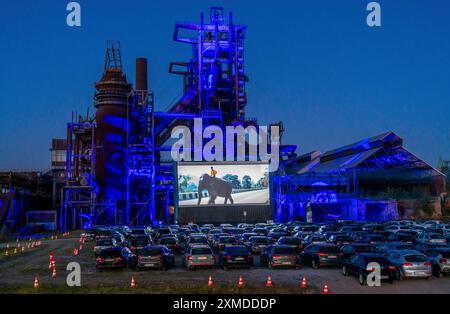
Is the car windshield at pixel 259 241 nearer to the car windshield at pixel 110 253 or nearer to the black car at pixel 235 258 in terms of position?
the black car at pixel 235 258

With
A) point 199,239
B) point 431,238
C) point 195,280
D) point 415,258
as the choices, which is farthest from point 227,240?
point 415,258

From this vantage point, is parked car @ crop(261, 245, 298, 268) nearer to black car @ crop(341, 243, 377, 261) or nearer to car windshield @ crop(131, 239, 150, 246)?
black car @ crop(341, 243, 377, 261)

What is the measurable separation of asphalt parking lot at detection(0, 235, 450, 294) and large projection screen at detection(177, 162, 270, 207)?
36.1 metres

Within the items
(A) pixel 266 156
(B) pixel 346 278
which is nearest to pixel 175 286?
(B) pixel 346 278

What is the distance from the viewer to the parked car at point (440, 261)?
24047 mm

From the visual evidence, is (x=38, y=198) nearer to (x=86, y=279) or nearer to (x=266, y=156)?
(x=266, y=156)

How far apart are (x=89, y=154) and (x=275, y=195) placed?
30.6 metres

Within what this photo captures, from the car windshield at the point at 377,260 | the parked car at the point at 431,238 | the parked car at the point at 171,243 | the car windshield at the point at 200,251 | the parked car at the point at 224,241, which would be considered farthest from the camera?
the parked car at the point at 171,243

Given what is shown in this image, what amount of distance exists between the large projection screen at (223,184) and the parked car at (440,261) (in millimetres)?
43046

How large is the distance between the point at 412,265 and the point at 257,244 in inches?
590

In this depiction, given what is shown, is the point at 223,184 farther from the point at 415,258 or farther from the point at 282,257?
the point at 415,258

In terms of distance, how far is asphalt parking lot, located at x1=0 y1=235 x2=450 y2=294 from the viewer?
20812 mm

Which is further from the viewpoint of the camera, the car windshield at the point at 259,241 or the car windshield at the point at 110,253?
the car windshield at the point at 259,241

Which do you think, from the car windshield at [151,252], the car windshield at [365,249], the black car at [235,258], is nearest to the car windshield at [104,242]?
the car windshield at [151,252]
